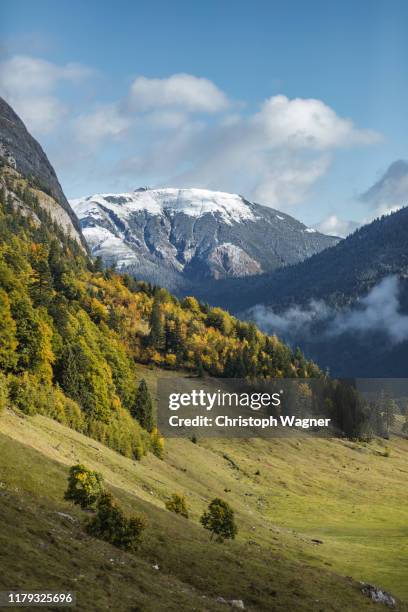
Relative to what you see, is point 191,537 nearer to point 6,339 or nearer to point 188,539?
point 188,539

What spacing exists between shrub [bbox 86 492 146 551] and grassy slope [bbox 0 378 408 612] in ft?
5.54

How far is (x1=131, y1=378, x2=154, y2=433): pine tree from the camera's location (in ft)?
438

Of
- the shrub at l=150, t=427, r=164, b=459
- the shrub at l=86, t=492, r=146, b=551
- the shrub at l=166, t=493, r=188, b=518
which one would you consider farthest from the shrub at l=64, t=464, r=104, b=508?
the shrub at l=150, t=427, r=164, b=459

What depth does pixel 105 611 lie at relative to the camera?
3069 centimetres

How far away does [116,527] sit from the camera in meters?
47.5

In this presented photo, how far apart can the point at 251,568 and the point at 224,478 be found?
74.9m

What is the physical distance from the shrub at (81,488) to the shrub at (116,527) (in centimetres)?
659

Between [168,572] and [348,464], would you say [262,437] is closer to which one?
[348,464]

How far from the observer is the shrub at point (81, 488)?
5466 centimetres

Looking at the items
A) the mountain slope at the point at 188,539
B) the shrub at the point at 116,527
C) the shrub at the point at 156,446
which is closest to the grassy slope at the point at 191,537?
the mountain slope at the point at 188,539

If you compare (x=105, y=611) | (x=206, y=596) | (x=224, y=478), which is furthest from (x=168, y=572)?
(x=224, y=478)

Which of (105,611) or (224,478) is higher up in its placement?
(105,611)

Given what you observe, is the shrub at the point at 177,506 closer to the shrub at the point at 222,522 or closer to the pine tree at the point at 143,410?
the shrub at the point at 222,522

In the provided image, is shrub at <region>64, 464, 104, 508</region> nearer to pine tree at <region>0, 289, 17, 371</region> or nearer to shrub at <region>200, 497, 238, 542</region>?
shrub at <region>200, 497, 238, 542</region>
